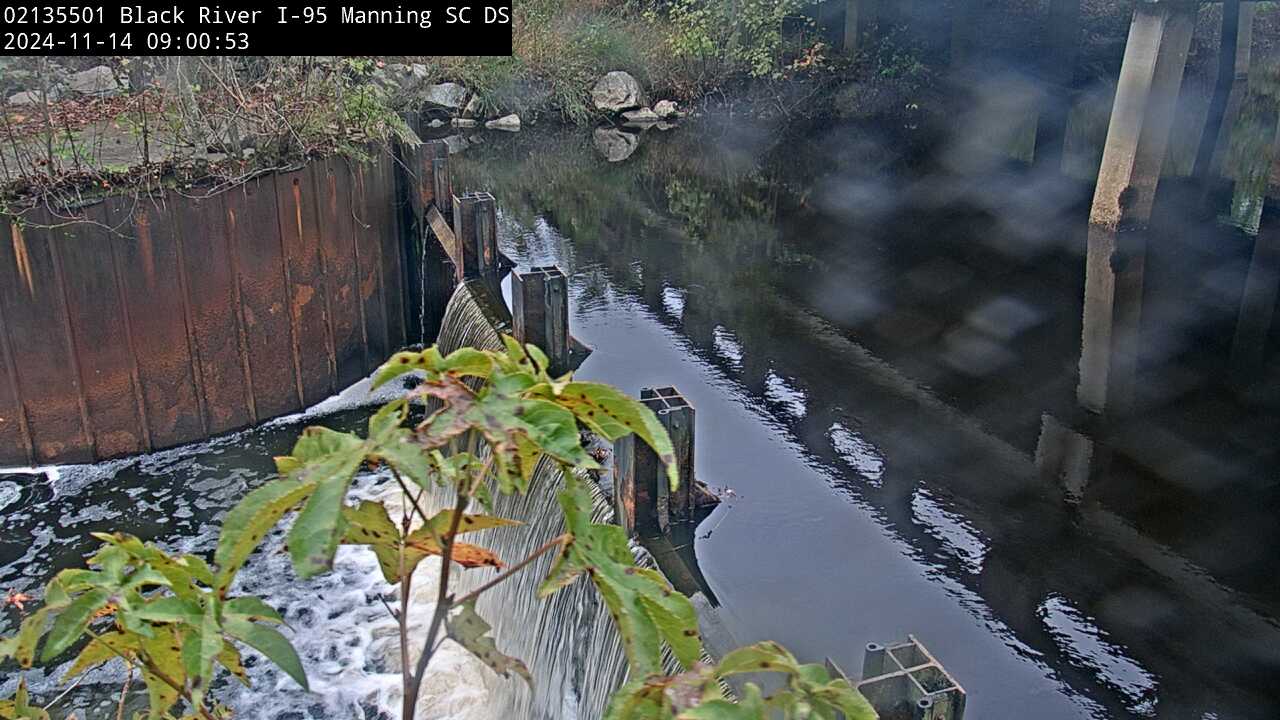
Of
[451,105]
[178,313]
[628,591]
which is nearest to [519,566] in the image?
[628,591]

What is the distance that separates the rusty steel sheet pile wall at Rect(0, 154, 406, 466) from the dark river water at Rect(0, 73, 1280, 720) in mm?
292

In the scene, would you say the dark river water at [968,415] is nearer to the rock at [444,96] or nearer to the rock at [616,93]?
the rock at [444,96]

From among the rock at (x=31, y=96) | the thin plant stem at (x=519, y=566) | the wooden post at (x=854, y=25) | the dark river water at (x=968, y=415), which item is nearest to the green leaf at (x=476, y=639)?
the thin plant stem at (x=519, y=566)

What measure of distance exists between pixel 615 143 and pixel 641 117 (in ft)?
7.88

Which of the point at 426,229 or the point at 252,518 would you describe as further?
the point at 426,229

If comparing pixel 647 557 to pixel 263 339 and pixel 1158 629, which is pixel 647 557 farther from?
pixel 263 339

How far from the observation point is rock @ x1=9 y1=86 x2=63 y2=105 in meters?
9.23

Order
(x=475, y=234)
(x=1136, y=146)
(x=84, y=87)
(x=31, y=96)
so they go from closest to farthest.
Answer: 1. (x=475, y=234)
2. (x=31, y=96)
3. (x=84, y=87)
4. (x=1136, y=146)

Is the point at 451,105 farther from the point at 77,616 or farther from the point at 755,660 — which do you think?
the point at 755,660

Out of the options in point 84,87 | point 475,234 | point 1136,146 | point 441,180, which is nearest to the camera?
point 475,234

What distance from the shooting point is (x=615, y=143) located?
20391 millimetres

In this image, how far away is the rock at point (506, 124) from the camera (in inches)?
837

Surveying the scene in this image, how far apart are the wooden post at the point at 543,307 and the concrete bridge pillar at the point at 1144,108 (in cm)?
924

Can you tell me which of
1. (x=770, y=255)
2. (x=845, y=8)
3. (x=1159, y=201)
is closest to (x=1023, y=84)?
(x=845, y=8)
